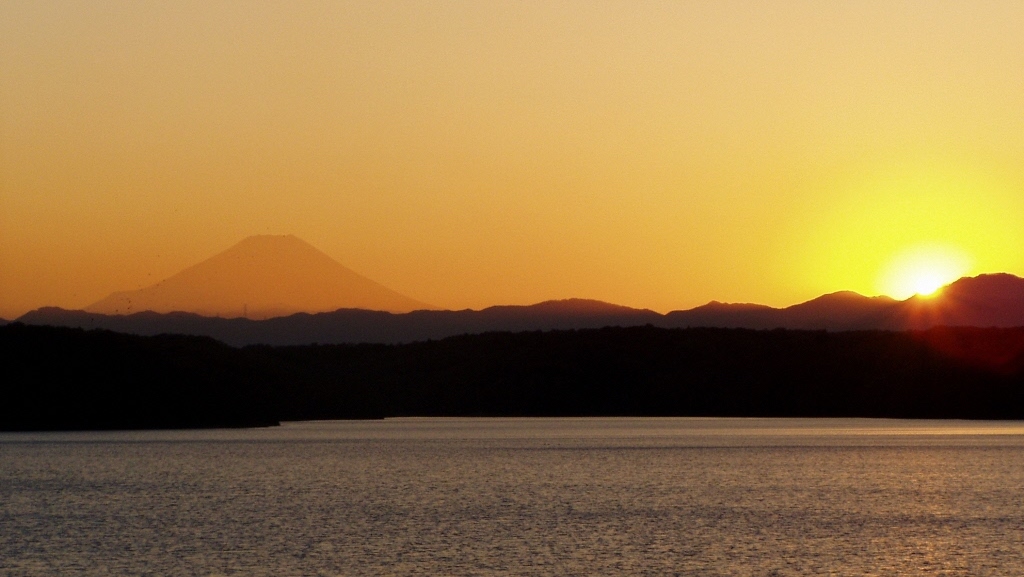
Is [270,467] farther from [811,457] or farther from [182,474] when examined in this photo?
[811,457]

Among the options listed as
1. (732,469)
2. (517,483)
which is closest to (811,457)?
(732,469)

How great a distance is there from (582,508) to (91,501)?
3189 cm

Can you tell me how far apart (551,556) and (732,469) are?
66294mm

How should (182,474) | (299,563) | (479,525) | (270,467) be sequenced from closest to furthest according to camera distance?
(299,563), (479,525), (182,474), (270,467)

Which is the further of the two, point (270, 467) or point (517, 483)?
point (270, 467)

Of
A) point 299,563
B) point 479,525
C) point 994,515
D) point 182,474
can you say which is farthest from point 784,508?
point 182,474

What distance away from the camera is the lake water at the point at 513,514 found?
60.9 meters

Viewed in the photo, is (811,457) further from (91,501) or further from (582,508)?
(91,501)

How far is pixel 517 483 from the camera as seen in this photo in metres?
108

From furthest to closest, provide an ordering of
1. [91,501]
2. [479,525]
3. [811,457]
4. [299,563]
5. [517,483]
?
[811,457] → [517,483] → [91,501] → [479,525] → [299,563]

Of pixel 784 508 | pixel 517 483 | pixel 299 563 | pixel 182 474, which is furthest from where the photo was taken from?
pixel 182 474

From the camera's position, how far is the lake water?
60.9m

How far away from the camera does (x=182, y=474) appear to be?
4759 inches

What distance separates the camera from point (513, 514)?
3233 inches
